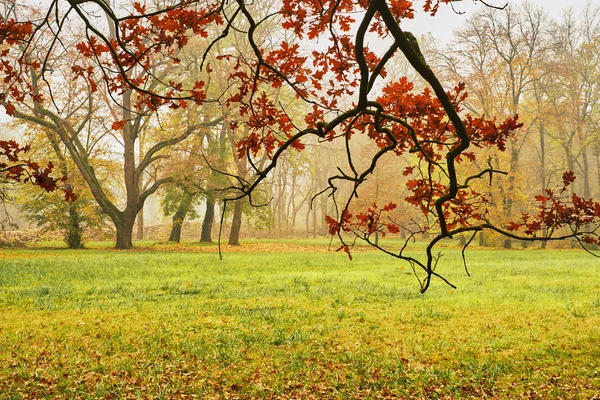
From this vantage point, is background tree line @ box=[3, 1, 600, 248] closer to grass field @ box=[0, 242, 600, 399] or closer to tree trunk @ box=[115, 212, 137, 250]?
tree trunk @ box=[115, 212, 137, 250]

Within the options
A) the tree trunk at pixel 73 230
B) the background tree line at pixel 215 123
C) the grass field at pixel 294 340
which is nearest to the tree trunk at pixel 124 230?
the background tree line at pixel 215 123

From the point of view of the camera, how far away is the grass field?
175 inches

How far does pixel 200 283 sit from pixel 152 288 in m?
1.05

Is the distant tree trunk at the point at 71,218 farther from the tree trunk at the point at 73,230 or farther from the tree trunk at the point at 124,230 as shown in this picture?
the tree trunk at the point at 124,230

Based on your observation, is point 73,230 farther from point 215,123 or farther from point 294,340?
point 294,340

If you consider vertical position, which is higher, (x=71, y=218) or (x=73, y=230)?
(x=71, y=218)

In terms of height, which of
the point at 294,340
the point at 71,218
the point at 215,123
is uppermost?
the point at 215,123

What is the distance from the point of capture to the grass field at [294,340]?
175 inches

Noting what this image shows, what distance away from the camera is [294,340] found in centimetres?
571

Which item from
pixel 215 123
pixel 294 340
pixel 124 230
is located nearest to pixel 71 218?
pixel 124 230

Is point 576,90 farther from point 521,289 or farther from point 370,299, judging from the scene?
point 370,299

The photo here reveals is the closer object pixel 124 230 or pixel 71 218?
pixel 71 218

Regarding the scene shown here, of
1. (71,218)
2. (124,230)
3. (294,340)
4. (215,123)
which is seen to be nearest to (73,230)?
(71,218)

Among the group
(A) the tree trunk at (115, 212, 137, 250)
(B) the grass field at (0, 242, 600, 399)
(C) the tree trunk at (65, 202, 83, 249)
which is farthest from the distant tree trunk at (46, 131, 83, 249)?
(B) the grass field at (0, 242, 600, 399)
